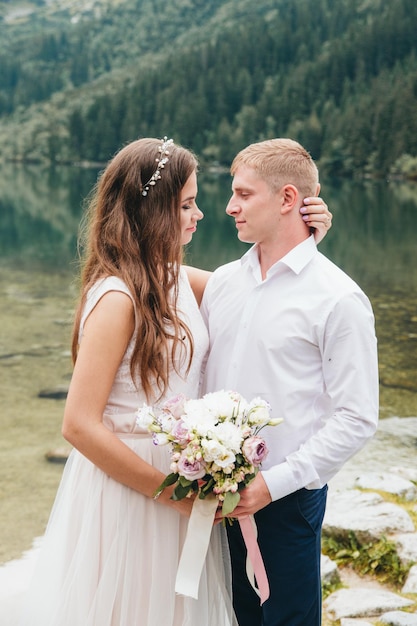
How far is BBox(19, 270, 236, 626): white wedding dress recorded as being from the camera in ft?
9.24

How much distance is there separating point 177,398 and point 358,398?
0.68 m

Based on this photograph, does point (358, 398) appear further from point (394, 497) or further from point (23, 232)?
point (23, 232)

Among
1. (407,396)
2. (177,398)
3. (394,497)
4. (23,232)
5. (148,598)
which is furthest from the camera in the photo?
(23,232)

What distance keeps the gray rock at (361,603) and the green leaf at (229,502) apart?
2021 mm

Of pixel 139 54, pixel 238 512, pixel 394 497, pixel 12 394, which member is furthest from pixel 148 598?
pixel 139 54

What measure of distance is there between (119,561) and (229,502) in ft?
1.93

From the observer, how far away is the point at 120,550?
284cm

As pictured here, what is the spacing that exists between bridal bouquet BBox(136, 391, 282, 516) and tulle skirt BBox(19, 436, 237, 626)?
1.02 ft

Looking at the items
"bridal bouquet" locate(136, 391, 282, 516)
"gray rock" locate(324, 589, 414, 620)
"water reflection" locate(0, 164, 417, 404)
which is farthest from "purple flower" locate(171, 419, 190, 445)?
"water reflection" locate(0, 164, 417, 404)

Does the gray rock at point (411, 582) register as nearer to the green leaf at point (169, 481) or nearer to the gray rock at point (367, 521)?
the gray rock at point (367, 521)

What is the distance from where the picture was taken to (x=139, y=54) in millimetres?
189375

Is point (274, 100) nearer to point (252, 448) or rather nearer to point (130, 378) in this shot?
point (130, 378)

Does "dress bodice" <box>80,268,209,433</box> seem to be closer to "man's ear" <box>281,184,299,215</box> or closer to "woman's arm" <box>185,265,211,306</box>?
"woman's arm" <box>185,265,211,306</box>

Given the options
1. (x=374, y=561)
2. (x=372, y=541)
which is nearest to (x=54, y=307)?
(x=372, y=541)
